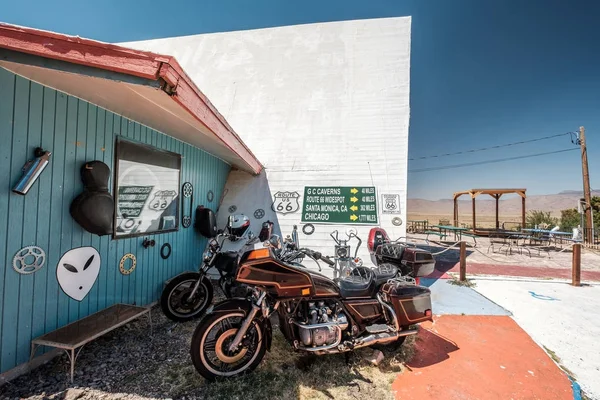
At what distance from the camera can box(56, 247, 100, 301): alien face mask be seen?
2.28 metres

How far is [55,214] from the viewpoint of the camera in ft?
7.22

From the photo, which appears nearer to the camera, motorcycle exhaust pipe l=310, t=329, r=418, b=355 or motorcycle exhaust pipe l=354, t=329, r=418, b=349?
motorcycle exhaust pipe l=310, t=329, r=418, b=355

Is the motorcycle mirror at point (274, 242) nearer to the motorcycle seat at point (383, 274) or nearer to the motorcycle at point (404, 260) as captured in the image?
the motorcycle seat at point (383, 274)

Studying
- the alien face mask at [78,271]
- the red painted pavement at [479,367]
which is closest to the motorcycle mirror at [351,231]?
the red painted pavement at [479,367]

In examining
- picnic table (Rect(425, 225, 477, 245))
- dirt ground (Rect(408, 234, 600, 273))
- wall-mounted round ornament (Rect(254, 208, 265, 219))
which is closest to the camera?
wall-mounted round ornament (Rect(254, 208, 265, 219))

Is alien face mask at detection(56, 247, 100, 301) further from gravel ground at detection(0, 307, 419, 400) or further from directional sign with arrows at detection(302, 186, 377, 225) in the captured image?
directional sign with arrows at detection(302, 186, 377, 225)

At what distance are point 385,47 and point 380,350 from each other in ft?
22.1

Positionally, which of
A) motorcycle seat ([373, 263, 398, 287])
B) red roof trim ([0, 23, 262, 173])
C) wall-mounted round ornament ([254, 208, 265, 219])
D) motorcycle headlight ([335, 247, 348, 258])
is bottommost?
motorcycle seat ([373, 263, 398, 287])

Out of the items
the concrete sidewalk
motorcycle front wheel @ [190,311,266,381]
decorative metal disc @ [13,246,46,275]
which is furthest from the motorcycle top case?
the concrete sidewalk

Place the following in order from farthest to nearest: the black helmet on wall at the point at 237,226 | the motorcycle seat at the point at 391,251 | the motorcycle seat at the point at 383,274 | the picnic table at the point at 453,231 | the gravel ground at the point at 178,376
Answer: the picnic table at the point at 453,231 → the black helmet on wall at the point at 237,226 → the motorcycle seat at the point at 391,251 → the motorcycle seat at the point at 383,274 → the gravel ground at the point at 178,376

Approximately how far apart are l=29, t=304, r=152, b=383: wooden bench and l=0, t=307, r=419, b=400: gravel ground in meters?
0.15

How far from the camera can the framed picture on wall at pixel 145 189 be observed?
9.32ft

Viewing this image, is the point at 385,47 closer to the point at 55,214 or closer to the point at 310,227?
the point at 310,227

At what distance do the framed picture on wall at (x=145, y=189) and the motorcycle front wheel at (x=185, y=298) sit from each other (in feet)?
2.60
